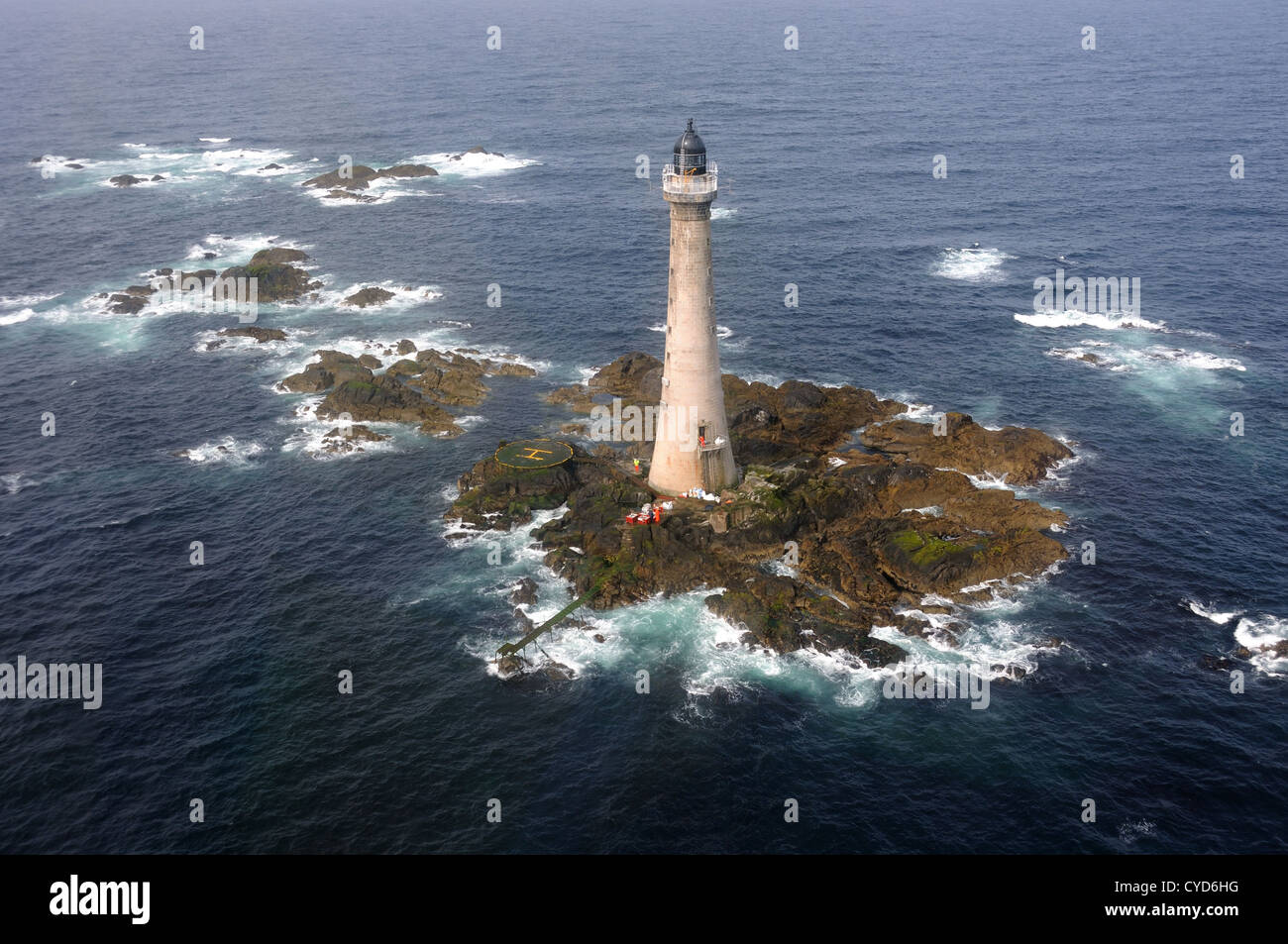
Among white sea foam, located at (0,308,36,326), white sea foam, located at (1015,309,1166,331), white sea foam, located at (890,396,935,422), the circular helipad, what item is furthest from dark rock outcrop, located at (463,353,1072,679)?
white sea foam, located at (0,308,36,326)

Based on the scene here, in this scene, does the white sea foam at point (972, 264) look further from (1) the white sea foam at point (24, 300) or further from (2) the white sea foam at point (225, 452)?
(1) the white sea foam at point (24, 300)

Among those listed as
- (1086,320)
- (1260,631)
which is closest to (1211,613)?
(1260,631)

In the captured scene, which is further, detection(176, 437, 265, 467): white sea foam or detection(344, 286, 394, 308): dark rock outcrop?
detection(344, 286, 394, 308): dark rock outcrop

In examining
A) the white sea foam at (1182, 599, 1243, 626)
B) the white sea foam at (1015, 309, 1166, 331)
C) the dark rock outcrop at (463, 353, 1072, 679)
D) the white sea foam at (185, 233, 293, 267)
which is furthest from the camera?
the white sea foam at (185, 233, 293, 267)

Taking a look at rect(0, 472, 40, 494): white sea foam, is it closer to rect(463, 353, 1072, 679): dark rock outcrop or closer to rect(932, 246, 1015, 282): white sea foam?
rect(463, 353, 1072, 679): dark rock outcrop

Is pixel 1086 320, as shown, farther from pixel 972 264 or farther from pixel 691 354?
pixel 691 354

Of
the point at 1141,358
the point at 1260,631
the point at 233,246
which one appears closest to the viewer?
the point at 1260,631
